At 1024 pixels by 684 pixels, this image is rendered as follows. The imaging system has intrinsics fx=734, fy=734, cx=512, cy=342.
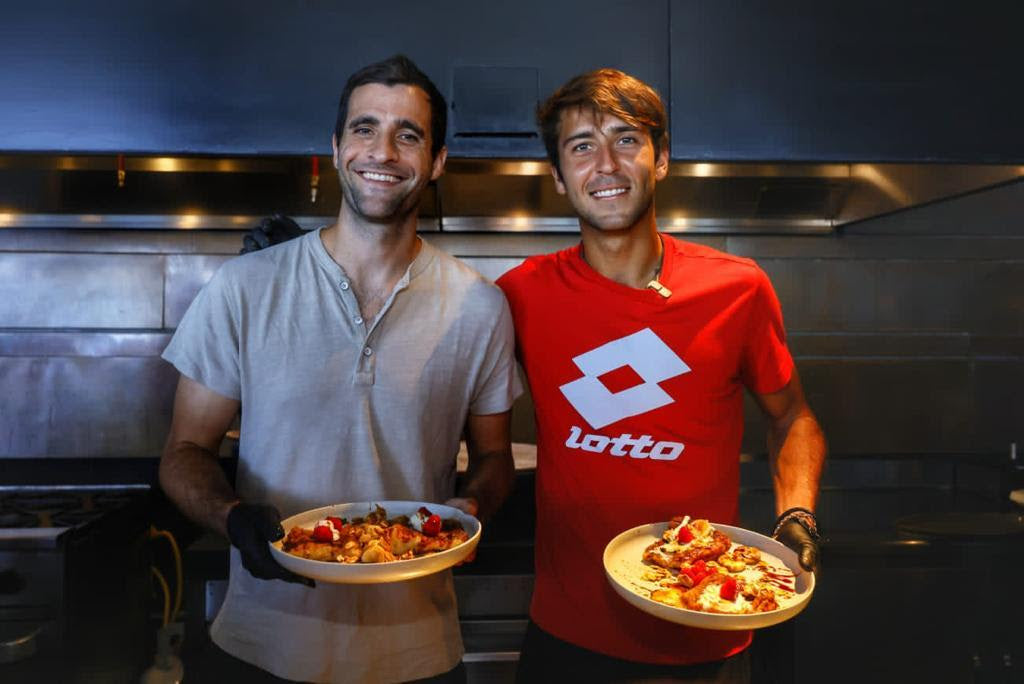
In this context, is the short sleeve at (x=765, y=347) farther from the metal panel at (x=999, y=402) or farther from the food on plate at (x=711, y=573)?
the metal panel at (x=999, y=402)

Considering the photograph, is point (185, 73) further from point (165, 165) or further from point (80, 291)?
point (80, 291)

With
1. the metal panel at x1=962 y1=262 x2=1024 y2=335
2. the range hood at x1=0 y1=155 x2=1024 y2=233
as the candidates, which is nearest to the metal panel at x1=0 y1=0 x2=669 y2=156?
the range hood at x1=0 y1=155 x2=1024 y2=233

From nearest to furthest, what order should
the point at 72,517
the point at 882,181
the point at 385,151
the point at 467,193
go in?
the point at 385,151 → the point at 72,517 → the point at 882,181 → the point at 467,193

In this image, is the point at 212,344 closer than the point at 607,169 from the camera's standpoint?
Yes

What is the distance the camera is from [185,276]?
10.5 feet

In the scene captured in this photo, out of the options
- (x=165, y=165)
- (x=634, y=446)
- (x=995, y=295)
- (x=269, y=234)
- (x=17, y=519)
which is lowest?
(x=17, y=519)

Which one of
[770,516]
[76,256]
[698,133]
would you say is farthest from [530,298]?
[76,256]

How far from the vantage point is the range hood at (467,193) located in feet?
8.16

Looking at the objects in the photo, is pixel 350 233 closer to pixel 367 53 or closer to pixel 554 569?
pixel 554 569

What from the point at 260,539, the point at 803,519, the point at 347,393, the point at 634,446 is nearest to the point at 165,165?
the point at 347,393

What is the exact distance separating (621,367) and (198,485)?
847 mm

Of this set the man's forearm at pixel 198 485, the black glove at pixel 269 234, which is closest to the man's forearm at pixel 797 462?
the man's forearm at pixel 198 485

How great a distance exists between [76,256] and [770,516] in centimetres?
299

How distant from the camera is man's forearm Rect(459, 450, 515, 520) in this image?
1.45m
